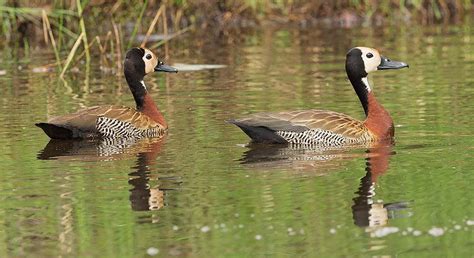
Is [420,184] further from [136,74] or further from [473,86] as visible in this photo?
[473,86]

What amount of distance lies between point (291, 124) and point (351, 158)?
997 mm

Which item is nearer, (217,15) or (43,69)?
(43,69)

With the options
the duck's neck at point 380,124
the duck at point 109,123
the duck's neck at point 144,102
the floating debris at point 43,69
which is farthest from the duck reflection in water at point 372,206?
the floating debris at point 43,69

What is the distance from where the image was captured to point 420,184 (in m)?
10.4

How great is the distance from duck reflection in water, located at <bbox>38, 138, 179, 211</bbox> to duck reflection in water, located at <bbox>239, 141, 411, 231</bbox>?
0.89m

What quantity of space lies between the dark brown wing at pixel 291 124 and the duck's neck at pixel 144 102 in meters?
1.61

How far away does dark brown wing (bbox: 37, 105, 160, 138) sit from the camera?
13469 millimetres

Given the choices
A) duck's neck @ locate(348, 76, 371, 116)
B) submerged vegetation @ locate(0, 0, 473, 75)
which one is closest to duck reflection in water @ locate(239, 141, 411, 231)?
duck's neck @ locate(348, 76, 371, 116)

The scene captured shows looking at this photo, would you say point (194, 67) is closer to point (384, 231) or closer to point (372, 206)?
point (372, 206)

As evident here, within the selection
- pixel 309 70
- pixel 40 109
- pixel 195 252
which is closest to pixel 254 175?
pixel 195 252

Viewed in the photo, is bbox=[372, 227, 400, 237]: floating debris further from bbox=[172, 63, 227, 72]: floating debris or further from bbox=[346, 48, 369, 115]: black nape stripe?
bbox=[172, 63, 227, 72]: floating debris

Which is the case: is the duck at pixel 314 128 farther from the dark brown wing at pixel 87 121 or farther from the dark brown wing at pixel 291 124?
the dark brown wing at pixel 87 121

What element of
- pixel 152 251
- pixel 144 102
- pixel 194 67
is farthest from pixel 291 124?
pixel 194 67

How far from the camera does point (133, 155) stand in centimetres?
1258
